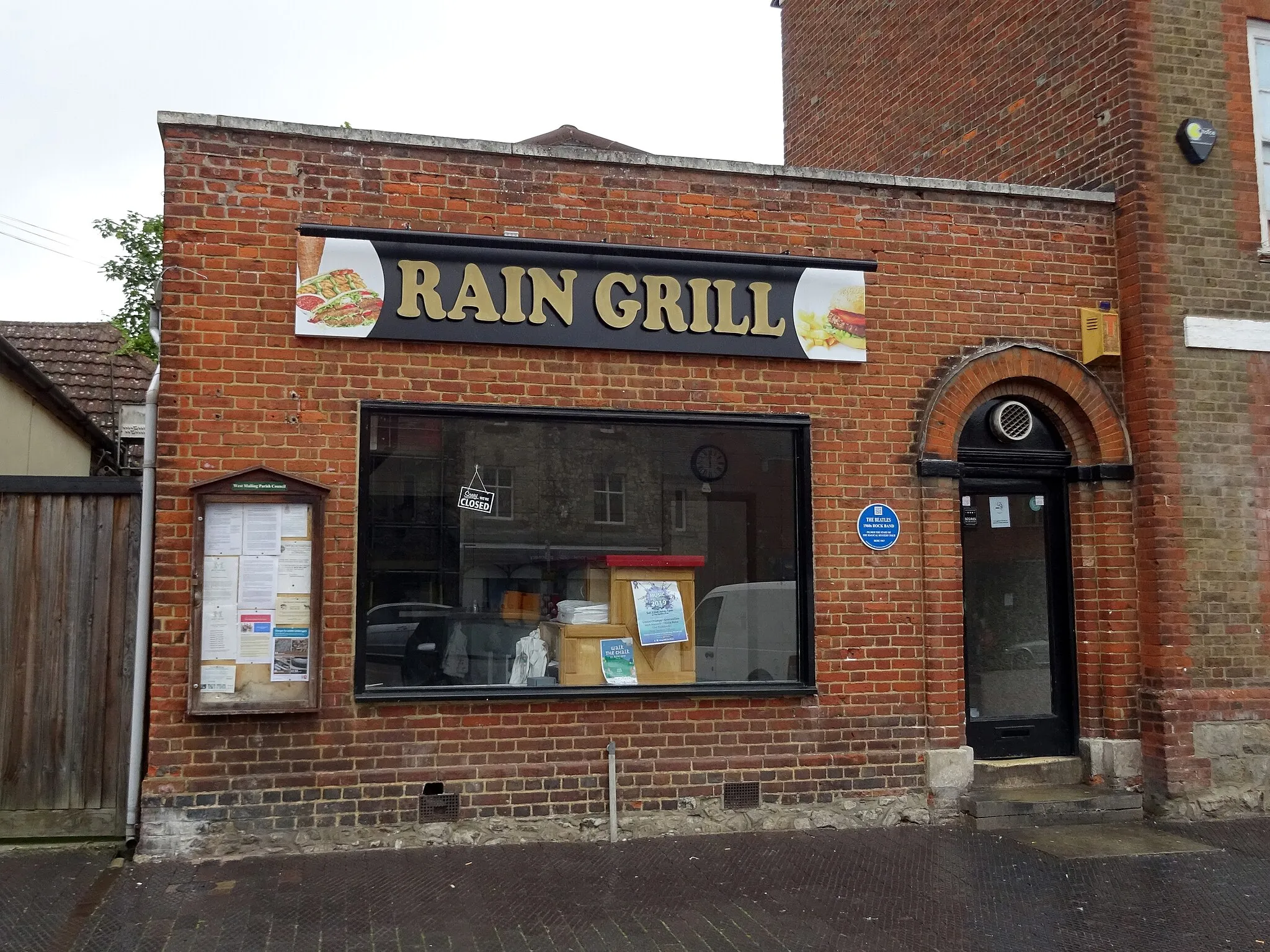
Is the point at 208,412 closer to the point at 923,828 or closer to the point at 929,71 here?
the point at 923,828

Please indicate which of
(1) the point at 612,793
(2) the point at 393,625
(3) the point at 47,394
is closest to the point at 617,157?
(2) the point at 393,625

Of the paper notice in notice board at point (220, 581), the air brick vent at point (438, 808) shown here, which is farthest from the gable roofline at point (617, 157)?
the air brick vent at point (438, 808)

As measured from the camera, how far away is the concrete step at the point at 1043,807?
7.61m

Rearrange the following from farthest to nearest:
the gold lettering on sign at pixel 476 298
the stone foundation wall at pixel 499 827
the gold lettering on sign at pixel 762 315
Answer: the gold lettering on sign at pixel 762 315 → the gold lettering on sign at pixel 476 298 → the stone foundation wall at pixel 499 827

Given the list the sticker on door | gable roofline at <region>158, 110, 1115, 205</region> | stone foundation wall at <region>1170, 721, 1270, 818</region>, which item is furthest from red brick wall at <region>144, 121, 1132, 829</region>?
stone foundation wall at <region>1170, 721, 1270, 818</region>

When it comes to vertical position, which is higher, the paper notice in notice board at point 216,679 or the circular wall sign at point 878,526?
the circular wall sign at point 878,526

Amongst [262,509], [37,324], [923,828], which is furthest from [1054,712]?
[37,324]

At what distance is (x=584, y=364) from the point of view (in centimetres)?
748

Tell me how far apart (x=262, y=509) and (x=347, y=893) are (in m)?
2.34

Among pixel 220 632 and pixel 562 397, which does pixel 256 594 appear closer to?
pixel 220 632

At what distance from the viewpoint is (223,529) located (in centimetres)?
678

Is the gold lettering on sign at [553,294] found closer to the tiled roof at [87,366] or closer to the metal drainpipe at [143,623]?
the metal drainpipe at [143,623]

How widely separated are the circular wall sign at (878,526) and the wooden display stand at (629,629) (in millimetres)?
1150

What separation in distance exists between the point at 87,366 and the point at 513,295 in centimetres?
1096
